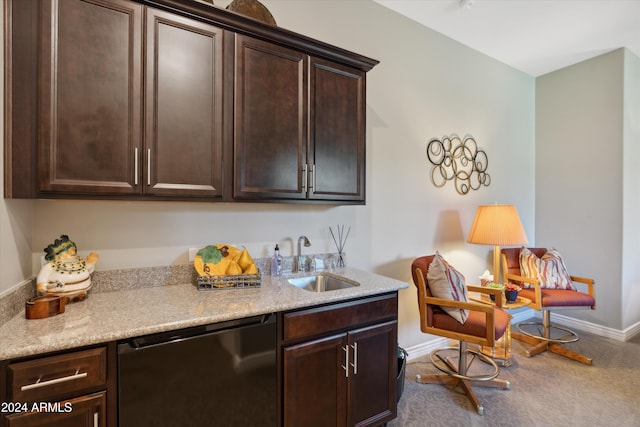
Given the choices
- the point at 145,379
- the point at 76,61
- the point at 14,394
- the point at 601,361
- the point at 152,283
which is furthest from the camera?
the point at 601,361

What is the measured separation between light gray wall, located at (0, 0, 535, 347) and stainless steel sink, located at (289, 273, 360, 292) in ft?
0.90

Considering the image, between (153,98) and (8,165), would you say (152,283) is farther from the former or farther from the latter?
(153,98)

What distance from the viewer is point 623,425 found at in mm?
1997

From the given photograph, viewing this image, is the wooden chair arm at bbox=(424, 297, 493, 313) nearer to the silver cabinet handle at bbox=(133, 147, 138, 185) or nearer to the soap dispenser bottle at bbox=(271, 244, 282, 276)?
the soap dispenser bottle at bbox=(271, 244, 282, 276)

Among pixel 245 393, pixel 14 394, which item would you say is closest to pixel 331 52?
pixel 245 393

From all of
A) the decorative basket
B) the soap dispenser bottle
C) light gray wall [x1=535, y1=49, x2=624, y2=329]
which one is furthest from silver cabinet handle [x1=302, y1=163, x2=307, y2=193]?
light gray wall [x1=535, y1=49, x2=624, y2=329]

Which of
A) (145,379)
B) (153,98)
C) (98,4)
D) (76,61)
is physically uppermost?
(98,4)

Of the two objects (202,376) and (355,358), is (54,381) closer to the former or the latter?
(202,376)

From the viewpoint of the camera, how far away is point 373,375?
1.82m

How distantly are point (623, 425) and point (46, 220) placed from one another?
3.56 m

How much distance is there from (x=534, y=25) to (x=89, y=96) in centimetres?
358

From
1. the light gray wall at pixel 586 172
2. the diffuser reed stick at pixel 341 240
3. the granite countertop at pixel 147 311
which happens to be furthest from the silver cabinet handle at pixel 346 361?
the light gray wall at pixel 586 172

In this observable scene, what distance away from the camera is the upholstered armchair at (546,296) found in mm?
2869

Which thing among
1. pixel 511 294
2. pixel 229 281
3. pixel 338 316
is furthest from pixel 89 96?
pixel 511 294
